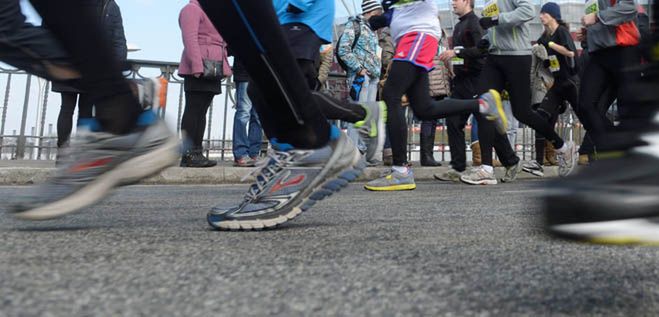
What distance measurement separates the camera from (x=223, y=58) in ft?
18.5

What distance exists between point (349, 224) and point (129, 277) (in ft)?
3.38

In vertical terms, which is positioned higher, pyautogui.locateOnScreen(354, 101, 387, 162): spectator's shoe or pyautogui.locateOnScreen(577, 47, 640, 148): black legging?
pyautogui.locateOnScreen(577, 47, 640, 148): black legging

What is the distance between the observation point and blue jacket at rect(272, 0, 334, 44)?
3.26m

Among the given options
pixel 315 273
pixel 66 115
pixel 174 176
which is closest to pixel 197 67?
pixel 174 176

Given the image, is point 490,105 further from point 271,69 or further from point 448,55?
point 271,69

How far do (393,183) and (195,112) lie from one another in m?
2.23

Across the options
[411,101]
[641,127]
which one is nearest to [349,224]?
[641,127]

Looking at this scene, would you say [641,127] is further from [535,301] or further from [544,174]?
[544,174]

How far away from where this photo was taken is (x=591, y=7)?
430cm

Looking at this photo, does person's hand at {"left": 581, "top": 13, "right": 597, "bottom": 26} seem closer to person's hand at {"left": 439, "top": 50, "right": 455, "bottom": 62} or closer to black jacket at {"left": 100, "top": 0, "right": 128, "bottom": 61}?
person's hand at {"left": 439, "top": 50, "right": 455, "bottom": 62}

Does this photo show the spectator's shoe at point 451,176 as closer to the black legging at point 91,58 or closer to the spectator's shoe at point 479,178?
the spectator's shoe at point 479,178

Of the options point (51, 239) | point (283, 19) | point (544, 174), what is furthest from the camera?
point (544, 174)

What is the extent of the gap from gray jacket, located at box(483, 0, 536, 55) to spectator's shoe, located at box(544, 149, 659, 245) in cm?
431

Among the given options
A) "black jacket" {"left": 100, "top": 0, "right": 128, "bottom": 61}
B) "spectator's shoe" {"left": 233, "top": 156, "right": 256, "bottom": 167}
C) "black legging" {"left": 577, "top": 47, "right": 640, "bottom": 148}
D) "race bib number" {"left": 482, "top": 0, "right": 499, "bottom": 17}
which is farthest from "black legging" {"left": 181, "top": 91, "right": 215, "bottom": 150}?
"black legging" {"left": 577, "top": 47, "right": 640, "bottom": 148}
